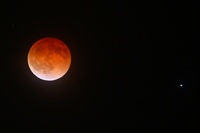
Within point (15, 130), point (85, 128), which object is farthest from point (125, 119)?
point (15, 130)

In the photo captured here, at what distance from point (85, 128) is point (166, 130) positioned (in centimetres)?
557

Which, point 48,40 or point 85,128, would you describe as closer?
point 48,40

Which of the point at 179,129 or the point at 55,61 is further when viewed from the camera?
the point at 179,129

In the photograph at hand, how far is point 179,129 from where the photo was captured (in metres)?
16.2

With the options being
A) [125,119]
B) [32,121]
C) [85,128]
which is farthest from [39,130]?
[125,119]

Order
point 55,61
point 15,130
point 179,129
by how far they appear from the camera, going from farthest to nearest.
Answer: point 15,130, point 179,129, point 55,61

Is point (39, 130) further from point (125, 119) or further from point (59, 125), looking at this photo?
point (125, 119)

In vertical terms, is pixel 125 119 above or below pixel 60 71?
above

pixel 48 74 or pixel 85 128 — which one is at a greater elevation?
pixel 85 128

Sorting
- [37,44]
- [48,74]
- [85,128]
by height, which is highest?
[85,128]

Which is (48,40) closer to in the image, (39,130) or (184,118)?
(39,130)

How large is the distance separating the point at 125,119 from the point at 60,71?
27.9ft

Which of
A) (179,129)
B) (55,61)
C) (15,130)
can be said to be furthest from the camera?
(15,130)

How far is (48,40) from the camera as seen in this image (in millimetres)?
10602
